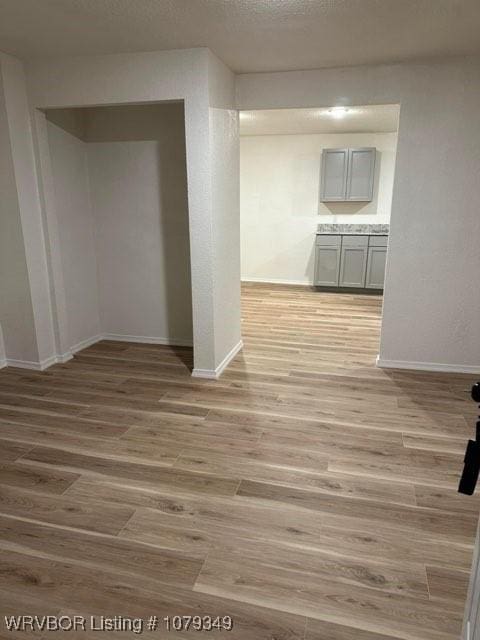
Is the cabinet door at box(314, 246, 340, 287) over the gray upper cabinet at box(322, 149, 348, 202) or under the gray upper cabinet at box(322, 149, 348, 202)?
under

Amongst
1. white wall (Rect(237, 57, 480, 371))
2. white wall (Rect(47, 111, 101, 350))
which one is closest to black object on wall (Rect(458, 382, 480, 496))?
white wall (Rect(237, 57, 480, 371))

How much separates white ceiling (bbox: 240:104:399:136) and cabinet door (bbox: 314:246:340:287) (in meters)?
1.75

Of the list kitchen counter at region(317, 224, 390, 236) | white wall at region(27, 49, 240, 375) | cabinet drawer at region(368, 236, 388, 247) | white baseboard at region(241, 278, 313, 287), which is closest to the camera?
white wall at region(27, 49, 240, 375)

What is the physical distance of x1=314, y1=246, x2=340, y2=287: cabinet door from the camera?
6.61 m

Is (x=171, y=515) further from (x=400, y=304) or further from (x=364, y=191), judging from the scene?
(x=364, y=191)

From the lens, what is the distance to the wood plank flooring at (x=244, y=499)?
5.02 feet

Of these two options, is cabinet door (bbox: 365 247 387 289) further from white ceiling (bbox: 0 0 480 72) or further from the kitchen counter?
white ceiling (bbox: 0 0 480 72)

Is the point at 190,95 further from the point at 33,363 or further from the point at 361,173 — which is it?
the point at 361,173

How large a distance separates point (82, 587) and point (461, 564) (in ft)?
4.79

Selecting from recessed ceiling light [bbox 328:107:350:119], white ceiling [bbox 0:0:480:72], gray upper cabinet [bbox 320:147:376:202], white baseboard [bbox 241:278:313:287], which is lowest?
white baseboard [bbox 241:278:313:287]

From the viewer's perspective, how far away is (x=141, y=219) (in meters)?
4.07

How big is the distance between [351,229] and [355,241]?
455 millimetres

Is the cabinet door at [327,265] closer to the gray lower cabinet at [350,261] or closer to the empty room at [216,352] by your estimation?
the gray lower cabinet at [350,261]

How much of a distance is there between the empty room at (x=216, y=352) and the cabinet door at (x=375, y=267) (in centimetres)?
126
